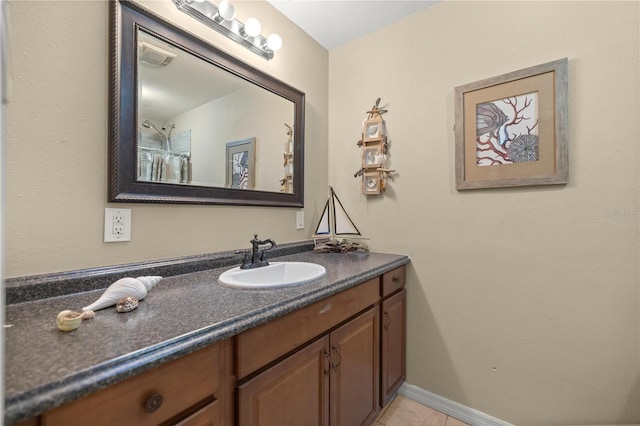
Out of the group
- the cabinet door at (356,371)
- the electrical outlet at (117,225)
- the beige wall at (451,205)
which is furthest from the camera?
the cabinet door at (356,371)

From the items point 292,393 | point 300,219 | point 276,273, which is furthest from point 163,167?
point 292,393

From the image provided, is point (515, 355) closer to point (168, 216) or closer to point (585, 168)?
point (585, 168)

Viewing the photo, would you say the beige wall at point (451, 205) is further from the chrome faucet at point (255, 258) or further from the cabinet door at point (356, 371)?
the cabinet door at point (356, 371)

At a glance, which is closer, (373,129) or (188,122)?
(188,122)

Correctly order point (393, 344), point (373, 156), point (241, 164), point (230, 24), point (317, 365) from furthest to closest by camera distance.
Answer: point (373, 156) → point (393, 344) → point (241, 164) → point (230, 24) → point (317, 365)

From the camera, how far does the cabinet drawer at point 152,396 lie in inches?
19.7

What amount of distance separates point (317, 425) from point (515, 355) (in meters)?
1.09

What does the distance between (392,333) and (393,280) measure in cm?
30

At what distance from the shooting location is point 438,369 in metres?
1.64

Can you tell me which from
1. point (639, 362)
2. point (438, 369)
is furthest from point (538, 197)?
point (438, 369)

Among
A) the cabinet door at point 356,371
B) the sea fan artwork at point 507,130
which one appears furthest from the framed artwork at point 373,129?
the cabinet door at point 356,371

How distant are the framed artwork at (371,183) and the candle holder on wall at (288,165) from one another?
0.50 meters

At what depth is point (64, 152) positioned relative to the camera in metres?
0.92

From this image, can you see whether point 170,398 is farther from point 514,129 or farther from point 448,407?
point 514,129
